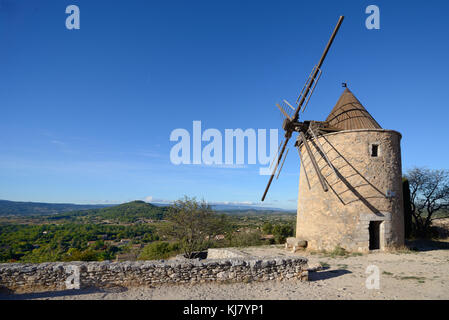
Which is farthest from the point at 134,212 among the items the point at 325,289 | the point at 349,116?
the point at 325,289

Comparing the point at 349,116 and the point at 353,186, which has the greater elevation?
the point at 349,116

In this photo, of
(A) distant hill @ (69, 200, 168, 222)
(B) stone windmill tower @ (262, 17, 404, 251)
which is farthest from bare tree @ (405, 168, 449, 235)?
(A) distant hill @ (69, 200, 168, 222)

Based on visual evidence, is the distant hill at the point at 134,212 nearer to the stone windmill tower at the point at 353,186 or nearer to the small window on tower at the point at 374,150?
the stone windmill tower at the point at 353,186

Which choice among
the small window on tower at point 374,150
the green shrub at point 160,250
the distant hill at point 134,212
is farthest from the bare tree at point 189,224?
the distant hill at point 134,212

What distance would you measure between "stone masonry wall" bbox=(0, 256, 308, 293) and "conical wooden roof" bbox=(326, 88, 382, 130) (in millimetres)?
7876

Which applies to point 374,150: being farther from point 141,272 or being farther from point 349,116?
point 141,272

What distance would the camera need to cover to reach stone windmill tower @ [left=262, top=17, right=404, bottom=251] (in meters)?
10.1

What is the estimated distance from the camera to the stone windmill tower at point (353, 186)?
399 inches

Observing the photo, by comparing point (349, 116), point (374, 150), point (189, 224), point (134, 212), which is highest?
point (349, 116)

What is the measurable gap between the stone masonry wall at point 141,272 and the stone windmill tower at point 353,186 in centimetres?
490

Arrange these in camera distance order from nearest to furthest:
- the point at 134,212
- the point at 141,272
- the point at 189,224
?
the point at 141,272
the point at 189,224
the point at 134,212

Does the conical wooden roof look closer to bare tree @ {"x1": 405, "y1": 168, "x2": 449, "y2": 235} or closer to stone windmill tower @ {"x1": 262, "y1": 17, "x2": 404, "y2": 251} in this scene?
stone windmill tower @ {"x1": 262, "y1": 17, "x2": 404, "y2": 251}

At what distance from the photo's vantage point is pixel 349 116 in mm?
11688

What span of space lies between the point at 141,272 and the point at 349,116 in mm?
11531
